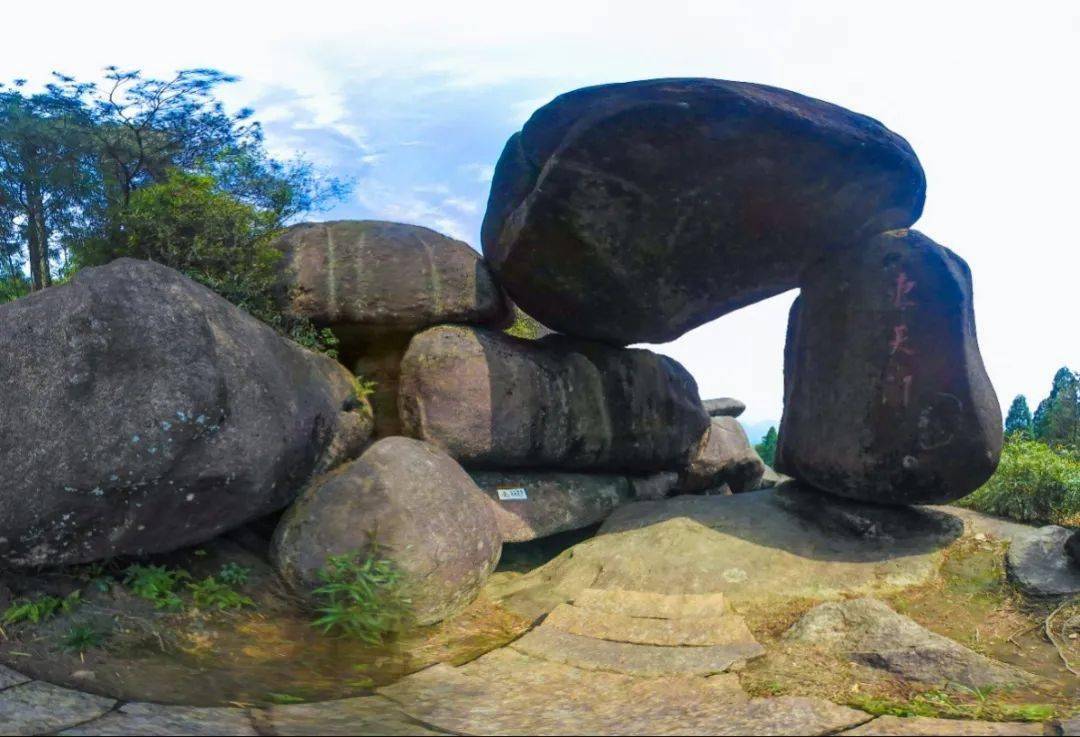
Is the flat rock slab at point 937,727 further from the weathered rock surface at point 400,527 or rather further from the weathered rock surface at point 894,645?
the weathered rock surface at point 400,527

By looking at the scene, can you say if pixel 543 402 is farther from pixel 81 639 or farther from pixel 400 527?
pixel 81 639

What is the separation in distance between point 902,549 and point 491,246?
4.77 m

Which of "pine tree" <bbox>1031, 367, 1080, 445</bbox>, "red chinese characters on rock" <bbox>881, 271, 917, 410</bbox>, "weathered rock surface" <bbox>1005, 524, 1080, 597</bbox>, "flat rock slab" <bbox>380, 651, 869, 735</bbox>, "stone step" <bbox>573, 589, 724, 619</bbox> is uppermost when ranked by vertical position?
"red chinese characters on rock" <bbox>881, 271, 917, 410</bbox>

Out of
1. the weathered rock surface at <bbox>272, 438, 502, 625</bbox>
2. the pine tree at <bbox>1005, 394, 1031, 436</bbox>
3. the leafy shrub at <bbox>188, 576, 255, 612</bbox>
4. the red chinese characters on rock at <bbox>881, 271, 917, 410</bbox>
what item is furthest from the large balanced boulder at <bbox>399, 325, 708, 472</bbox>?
the pine tree at <bbox>1005, 394, 1031, 436</bbox>

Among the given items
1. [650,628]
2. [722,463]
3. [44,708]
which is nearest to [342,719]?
[44,708]

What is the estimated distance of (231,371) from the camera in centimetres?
551

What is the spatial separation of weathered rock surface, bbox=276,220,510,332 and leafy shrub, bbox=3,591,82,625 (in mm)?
3415

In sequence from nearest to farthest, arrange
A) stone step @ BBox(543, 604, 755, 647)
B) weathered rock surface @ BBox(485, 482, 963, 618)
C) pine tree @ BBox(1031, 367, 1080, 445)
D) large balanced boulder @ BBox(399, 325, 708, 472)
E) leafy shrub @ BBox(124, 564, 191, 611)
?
leafy shrub @ BBox(124, 564, 191, 611)
stone step @ BBox(543, 604, 755, 647)
weathered rock surface @ BBox(485, 482, 963, 618)
large balanced boulder @ BBox(399, 325, 708, 472)
pine tree @ BBox(1031, 367, 1080, 445)

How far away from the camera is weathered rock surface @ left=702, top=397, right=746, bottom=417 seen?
15.0m

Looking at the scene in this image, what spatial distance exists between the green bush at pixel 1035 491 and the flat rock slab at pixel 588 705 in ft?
16.9

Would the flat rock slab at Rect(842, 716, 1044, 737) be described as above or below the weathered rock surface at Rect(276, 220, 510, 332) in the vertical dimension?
below

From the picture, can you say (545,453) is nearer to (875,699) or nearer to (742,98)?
(742,98)

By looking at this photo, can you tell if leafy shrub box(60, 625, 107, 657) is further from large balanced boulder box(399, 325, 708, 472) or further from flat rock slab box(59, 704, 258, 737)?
large balanced boulder box(399, 325, 708, 472)

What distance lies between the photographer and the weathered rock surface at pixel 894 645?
4816mm
